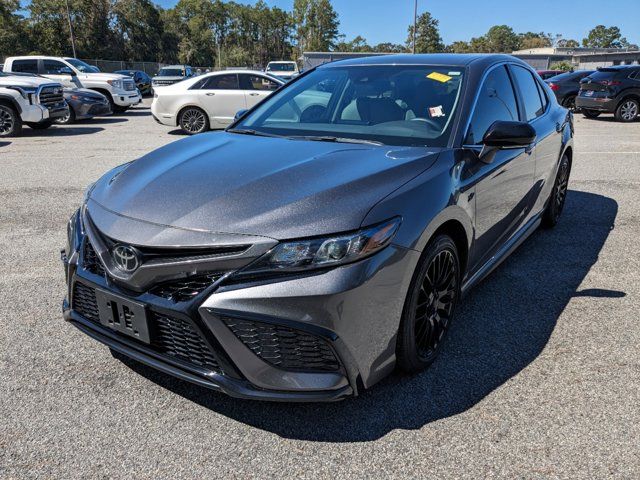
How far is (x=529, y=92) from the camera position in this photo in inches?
175

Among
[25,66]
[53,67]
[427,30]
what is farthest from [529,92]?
[427,30]

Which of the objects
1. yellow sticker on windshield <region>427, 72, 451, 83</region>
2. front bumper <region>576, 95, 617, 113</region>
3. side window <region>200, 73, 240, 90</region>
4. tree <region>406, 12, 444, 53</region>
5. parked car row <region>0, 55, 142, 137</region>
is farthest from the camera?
tree <region>406, 12, 444, 53</region>

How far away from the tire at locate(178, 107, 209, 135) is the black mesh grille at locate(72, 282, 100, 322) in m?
11.1

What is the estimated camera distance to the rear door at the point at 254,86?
522 inches

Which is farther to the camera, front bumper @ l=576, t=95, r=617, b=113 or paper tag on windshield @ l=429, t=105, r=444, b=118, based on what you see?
front bumper @ l=576, t=95, r=617, b=113

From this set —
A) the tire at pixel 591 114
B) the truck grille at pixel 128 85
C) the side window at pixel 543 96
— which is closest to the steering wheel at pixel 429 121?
the side window at pixel 543 96

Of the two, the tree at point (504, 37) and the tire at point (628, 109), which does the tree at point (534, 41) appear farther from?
the tire at point (628, 109)

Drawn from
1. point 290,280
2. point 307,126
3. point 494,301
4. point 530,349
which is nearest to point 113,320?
point 290,280

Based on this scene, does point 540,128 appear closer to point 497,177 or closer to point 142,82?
point 497,177

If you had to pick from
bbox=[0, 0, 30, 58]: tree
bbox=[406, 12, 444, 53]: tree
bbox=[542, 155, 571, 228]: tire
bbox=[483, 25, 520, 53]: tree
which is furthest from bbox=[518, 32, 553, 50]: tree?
bbox=[542, 155, 571, 228]: tire

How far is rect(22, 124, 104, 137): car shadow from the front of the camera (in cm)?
1301

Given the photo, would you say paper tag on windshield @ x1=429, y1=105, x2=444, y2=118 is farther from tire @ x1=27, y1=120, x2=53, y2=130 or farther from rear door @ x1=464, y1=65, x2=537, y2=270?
tire @ x1=27, y1=120, x2=53, y2=130

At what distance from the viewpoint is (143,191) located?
258cm

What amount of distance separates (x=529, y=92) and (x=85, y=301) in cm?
374
